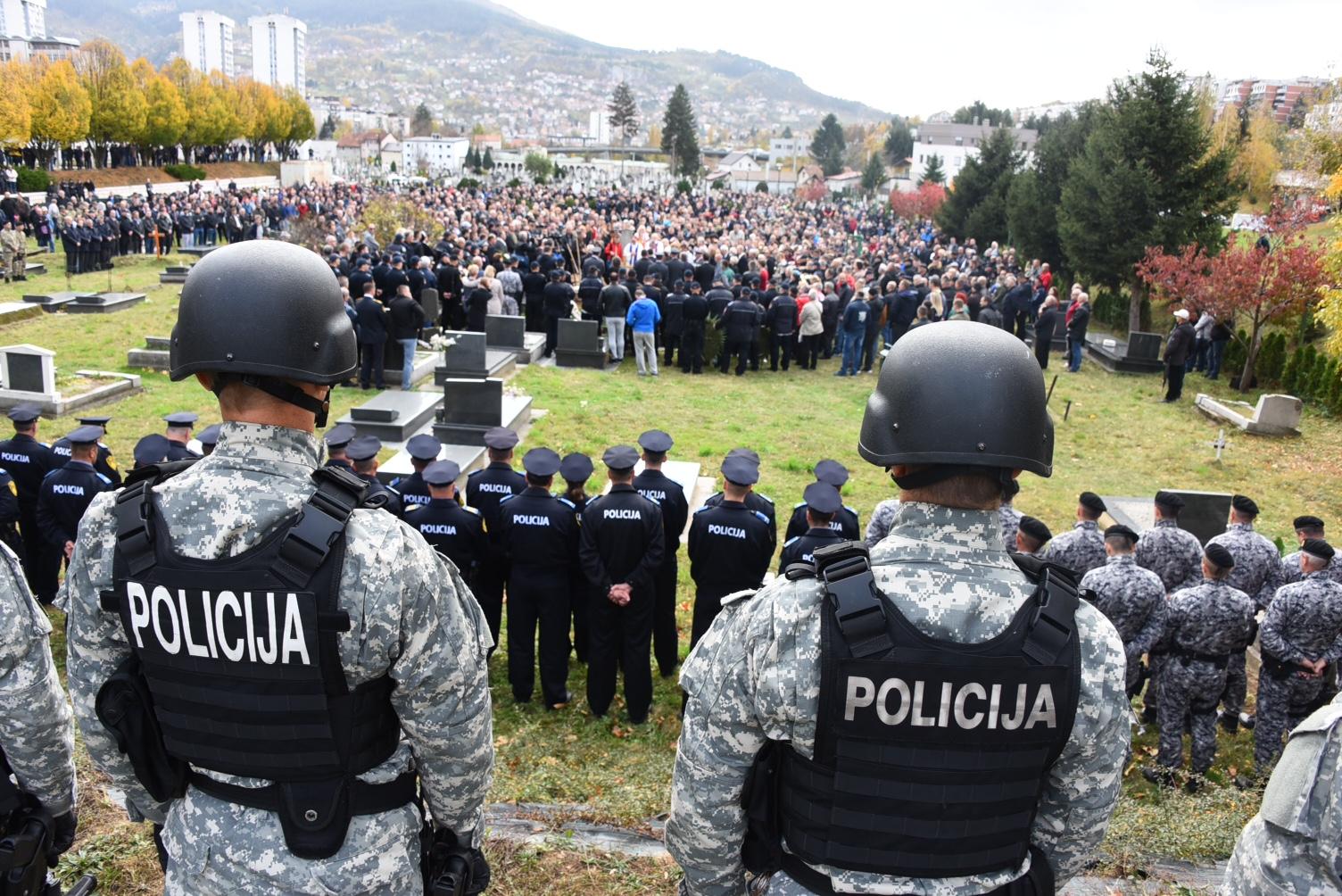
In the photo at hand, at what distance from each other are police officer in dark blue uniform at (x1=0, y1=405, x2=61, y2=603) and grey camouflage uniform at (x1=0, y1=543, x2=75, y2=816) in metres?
5.10

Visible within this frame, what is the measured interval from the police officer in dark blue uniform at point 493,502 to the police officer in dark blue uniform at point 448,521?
136 millimetres

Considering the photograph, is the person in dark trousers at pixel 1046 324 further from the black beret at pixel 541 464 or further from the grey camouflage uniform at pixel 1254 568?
the black beret at pixel 541 464

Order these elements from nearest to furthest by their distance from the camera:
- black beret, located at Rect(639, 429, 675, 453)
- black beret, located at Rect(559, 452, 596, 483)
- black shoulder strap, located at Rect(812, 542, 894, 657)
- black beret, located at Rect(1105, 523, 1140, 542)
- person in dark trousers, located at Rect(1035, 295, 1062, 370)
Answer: black shoulder strap, located at Rect(812, 542, 894, 657), black beret, located at Rect(1105, 523, 1140, 542), black beret, located at Rect(559, 452, 596, 483), black beret, located at Rect(639, 429, 675, 453), person in dark trousers, located at Rect(1035, 295, 1062, 370)

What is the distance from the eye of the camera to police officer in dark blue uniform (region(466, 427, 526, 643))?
6.51 metres

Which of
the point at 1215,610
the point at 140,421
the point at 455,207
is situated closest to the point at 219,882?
the point at 1215,610

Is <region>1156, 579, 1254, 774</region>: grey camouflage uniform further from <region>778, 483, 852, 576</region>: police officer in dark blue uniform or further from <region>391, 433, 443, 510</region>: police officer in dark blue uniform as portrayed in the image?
<region>391, 433, 443, 510</region>: police officer in dark blue uniform

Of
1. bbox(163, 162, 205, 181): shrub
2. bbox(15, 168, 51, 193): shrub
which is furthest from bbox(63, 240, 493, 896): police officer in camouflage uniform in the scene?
bbox(163, 162, 205, 181): shrub

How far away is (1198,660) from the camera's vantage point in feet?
20.5

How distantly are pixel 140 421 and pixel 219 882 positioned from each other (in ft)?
38.5

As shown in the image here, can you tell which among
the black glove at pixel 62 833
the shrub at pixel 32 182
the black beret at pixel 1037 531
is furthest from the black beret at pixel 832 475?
the shrub at pixel 32 182

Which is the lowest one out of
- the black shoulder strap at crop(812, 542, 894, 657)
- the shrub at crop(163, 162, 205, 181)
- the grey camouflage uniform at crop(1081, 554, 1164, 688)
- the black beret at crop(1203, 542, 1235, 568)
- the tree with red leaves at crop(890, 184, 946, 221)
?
the grey camouflage uniform at crop(1081, 554, 1164, 688)

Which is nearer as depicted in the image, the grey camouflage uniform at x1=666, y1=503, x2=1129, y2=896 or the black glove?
the grey camouflage uniform at x1=666, y1=503, x2=1129, y2=896

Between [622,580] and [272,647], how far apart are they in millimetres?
4035

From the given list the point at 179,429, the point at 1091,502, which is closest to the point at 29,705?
the point at 179,429
